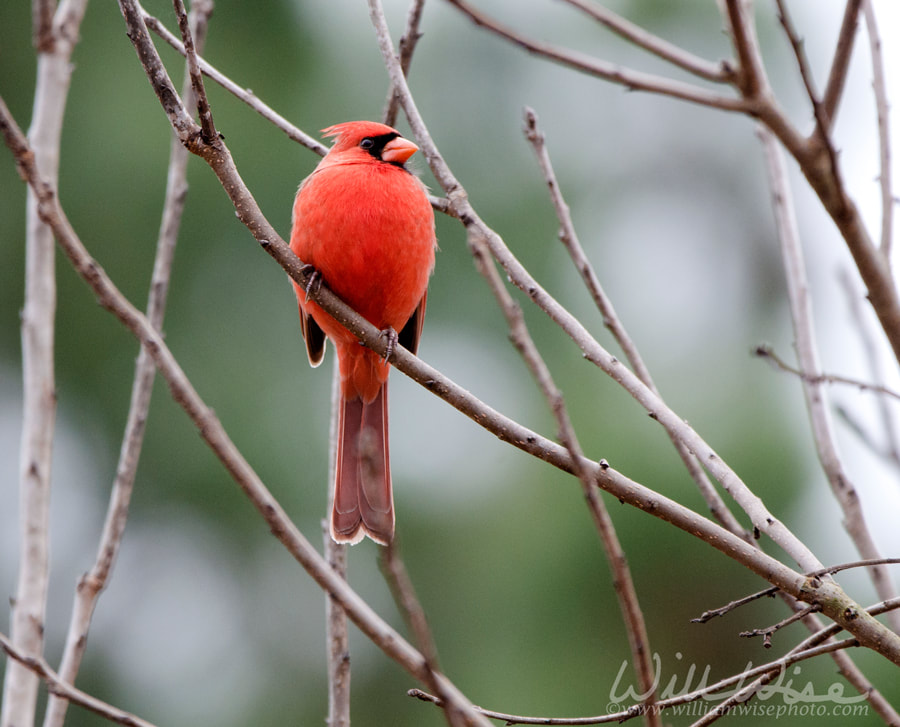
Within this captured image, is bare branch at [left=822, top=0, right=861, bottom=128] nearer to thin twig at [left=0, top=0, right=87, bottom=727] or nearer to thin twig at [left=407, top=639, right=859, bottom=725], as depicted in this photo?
thin twig at [left=407, top=639, right=859, bottom=725]

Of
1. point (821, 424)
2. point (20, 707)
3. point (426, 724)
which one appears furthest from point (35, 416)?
point (426, 724)

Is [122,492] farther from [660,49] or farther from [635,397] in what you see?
[660,49]

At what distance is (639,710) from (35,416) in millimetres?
1668

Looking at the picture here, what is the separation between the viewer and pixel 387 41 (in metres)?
2.64

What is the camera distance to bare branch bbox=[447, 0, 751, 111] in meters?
1.31

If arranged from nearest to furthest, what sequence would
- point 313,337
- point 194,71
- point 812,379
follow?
point 194,71 → point 812,379 → point 313,337

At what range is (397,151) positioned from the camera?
400 centimetres

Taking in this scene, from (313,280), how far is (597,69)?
198 centimetres

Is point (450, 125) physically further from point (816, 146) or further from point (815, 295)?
point (816, 146)

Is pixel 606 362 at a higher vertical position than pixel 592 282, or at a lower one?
lower

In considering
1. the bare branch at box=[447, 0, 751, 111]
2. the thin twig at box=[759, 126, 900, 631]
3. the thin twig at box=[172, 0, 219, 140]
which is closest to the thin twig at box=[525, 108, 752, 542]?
the thin twig at box=[759, 126, 900, 631]

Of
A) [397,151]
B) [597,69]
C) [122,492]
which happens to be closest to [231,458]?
[597,69]

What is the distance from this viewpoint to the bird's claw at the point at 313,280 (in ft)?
10.2

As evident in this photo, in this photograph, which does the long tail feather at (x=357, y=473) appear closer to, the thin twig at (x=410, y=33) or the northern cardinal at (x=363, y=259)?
the northern cardinal at (x=363, y=259)
